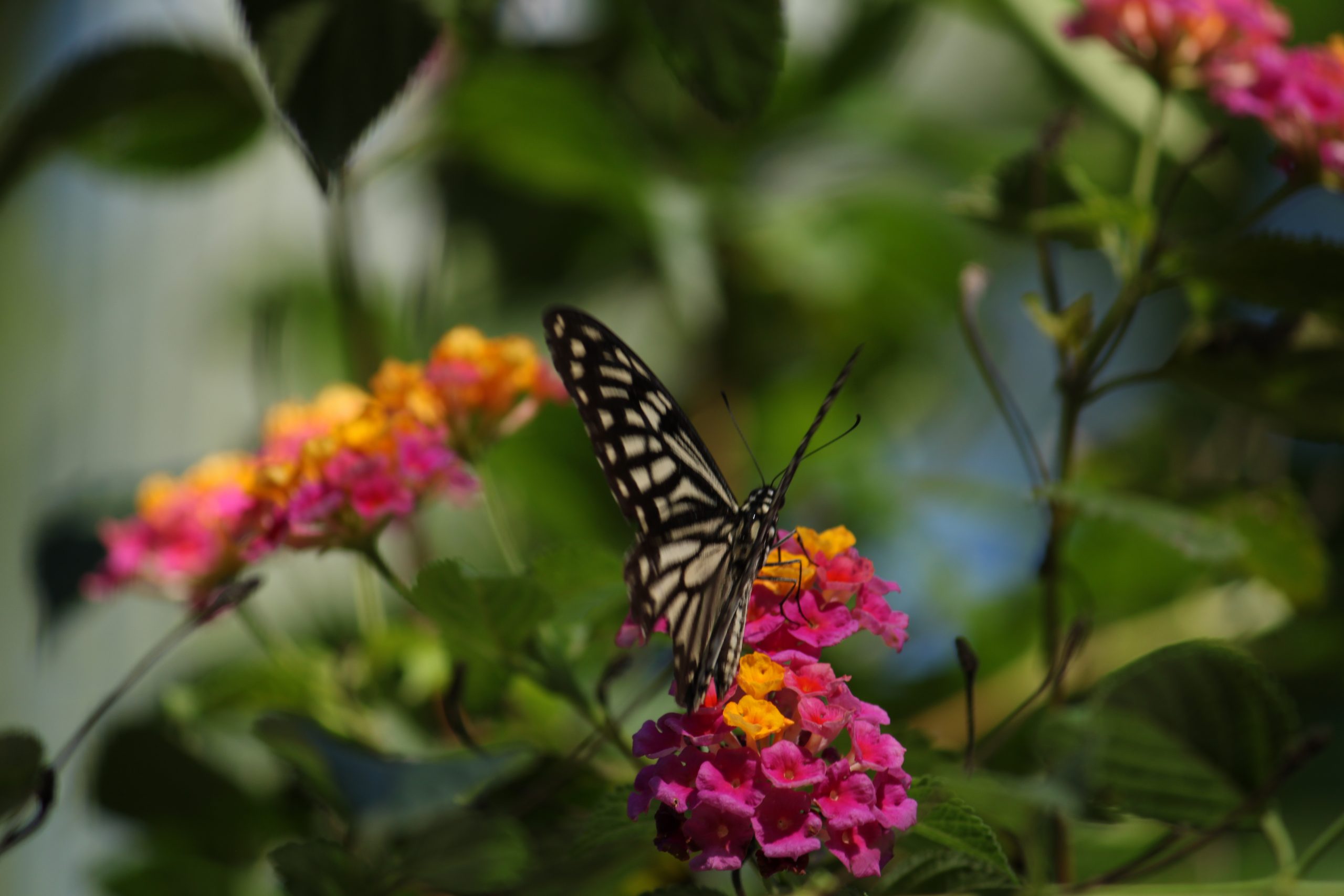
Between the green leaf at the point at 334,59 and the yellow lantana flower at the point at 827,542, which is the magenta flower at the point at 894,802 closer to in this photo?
the yellow lantana flower at the point at 827,542

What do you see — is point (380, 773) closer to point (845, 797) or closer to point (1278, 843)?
point (845, 797)

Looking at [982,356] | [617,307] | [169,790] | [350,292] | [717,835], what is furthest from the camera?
[617,307]

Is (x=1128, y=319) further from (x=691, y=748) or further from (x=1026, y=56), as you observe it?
(x=1026, y=56)


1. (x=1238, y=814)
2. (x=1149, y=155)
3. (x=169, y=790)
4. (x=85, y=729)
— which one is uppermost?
(x=1149, y=155)

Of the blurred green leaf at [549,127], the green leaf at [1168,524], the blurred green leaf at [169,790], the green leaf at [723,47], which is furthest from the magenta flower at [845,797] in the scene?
the blurred green leaf at [549,127]

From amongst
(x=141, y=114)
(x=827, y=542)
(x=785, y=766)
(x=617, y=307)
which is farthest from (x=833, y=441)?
(x=617, y=307)

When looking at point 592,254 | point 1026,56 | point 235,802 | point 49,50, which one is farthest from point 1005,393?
point 49,50
